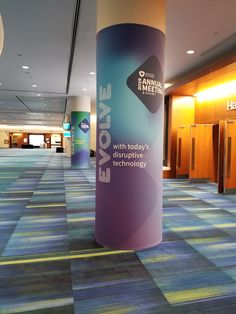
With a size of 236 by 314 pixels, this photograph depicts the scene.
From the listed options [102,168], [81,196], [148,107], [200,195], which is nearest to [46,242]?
[102,168]

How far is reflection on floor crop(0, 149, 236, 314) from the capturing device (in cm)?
212

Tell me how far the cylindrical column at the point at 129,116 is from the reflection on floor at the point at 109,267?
16.7 inches

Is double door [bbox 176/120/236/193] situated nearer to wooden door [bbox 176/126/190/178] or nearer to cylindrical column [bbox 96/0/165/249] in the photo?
wooden door [bbox 176/126/190/178]

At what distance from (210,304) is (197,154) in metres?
6.81

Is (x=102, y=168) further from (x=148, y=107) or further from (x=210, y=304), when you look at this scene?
(x=210, y=304)

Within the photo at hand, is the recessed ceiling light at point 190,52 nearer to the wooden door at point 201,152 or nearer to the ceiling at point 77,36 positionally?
the ceiling at point 77,36

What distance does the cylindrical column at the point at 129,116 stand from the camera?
111 inches

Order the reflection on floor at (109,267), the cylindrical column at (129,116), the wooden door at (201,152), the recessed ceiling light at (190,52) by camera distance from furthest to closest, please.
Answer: the wooden door at (201,152) < the recessed ceiling light at (190,52) < the cylindrical column at (129,116) < the reflection on floor at (109,267)

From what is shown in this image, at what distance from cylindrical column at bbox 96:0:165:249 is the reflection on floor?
16.7 inches

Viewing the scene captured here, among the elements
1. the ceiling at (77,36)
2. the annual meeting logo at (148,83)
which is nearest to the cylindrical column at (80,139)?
the ceiling at (77,36)

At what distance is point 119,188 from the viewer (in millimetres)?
2939

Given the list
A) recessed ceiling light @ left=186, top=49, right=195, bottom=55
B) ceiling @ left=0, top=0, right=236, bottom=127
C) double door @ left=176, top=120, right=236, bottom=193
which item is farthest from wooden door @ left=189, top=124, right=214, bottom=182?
recessed ceiling light @ left=186, top=49, right=195, bottom=55

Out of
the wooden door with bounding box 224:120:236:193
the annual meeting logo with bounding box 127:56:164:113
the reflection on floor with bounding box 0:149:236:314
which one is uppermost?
the annual meeting logo with bounding box 127:56:164:113

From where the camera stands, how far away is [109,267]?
8.80ft
